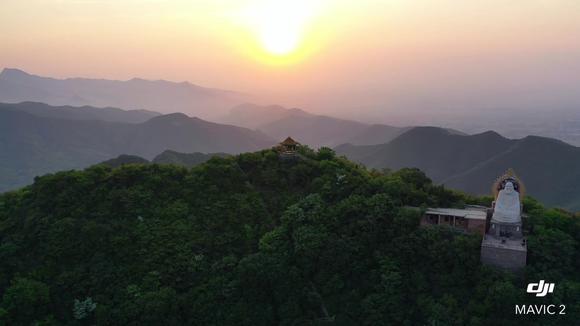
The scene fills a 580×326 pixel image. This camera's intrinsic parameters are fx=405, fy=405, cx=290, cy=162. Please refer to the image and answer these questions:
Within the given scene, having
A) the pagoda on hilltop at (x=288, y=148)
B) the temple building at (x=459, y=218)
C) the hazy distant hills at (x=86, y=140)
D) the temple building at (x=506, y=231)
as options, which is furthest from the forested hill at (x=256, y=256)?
the hazy distant hills at (x=86, y=140)

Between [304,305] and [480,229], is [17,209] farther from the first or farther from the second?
[480,229]

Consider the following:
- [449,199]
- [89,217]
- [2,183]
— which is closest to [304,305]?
[449,199]

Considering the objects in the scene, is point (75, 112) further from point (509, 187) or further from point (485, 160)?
point (509, 187)

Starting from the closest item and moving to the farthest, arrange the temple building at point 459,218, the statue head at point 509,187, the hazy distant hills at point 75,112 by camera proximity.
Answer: the temple building at point 459,218 → the statue head at point 509,187 → the hazy distant hills at point 75,112

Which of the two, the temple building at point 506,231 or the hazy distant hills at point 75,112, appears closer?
the temple building at point 506,231

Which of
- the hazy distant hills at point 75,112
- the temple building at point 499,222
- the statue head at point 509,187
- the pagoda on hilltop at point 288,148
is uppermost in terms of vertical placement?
the hazy distant hills at point 75,112

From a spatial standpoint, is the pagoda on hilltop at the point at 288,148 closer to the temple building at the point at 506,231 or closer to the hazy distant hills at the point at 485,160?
the temple building at the point at 506,231

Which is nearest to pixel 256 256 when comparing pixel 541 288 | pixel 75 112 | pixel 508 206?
pixel 541 288
